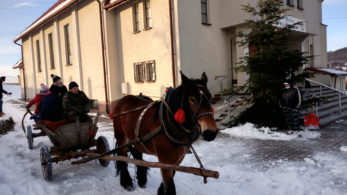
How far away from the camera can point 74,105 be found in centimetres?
565

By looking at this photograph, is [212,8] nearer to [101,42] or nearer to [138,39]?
[138,39]

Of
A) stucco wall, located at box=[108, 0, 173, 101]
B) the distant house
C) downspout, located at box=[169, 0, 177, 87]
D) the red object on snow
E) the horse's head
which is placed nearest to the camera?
the horse's head

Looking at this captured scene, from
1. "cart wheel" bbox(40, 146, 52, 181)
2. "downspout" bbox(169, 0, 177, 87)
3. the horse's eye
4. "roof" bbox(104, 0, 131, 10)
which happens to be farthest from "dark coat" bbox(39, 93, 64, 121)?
"roof" bbox(104, 0, 131, 10)

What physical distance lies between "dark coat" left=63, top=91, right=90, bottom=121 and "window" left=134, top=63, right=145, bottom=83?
8.11 m

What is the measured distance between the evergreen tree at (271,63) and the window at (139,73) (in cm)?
622

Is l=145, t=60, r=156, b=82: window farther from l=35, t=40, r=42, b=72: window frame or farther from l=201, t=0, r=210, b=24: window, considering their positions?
l=35, t=40, r=42, b=72: window frame

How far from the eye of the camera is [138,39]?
13.8 m

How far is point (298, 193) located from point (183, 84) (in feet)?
9.27

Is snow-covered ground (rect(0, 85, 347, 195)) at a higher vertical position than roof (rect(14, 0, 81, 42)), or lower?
lower

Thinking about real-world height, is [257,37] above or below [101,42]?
below

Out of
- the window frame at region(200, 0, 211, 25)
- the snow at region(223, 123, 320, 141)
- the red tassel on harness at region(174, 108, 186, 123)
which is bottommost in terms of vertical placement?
the snow at region(223, 123, 320, 141)

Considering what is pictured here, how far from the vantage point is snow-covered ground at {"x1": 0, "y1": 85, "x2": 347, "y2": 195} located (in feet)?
15.0

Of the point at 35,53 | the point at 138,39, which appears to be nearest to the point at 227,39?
the point at 138,39

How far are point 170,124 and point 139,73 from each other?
1101 cm
